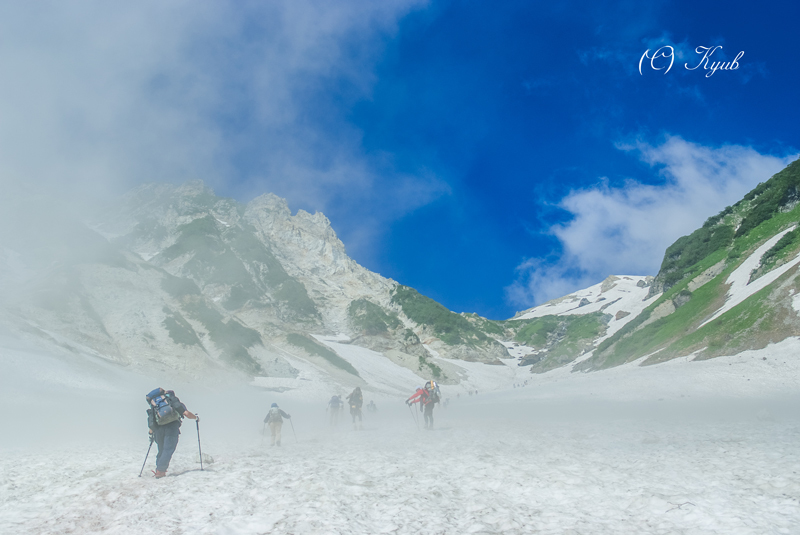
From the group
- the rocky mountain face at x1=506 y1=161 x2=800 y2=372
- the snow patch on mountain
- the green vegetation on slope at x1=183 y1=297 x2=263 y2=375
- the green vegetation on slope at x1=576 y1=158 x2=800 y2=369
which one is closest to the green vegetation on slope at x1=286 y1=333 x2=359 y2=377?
the green vegetation on slope at x1=183 y1=297 x2=263 y2=375

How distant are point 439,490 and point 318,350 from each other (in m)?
86.4

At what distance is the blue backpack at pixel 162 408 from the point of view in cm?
1198

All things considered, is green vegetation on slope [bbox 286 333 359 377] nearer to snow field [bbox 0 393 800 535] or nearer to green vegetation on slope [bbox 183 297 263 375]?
green vegetation on slope [bbox 183 297 263 375]

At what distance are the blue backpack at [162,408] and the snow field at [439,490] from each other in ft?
4.78

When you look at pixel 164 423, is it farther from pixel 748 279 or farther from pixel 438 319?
pixel 438 319

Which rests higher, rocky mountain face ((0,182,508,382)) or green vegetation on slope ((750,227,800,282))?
rocky mountain face ((0,182,508,382))

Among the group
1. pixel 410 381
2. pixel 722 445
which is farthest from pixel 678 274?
pixel 722 445

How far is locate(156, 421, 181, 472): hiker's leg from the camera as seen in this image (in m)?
11.7

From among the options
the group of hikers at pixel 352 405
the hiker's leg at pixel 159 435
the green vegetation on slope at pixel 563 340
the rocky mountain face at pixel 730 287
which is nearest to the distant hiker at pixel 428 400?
the group of hikers at pixel 352 405

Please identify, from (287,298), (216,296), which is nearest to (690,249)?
(287,298)

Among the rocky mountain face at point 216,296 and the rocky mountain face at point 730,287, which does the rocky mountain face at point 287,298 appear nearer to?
the rocky mountain face at point 730,287

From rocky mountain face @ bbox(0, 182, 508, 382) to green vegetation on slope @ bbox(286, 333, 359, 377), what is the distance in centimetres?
47

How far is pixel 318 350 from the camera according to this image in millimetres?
93688

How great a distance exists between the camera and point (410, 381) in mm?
97375
